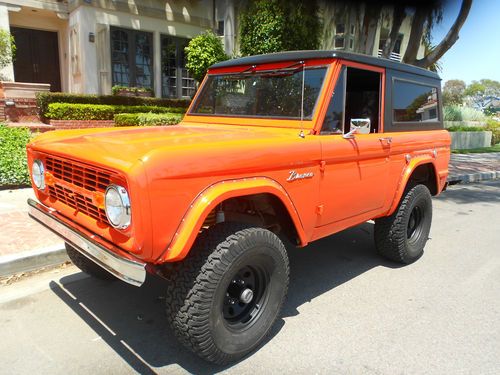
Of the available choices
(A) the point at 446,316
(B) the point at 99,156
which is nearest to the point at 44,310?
(B) the point at 99,156

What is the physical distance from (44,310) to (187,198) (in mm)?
1851

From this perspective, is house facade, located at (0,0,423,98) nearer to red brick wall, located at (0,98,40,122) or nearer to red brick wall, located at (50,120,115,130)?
red brick wall, located at (0,98,40,122)

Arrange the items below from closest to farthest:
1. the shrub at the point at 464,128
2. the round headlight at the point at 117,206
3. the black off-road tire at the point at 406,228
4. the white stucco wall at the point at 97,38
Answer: the round headlight at the point at 117,206 → the black off-road tire at the point at 406,228 → the white stucco wall at the point at 97,38 → the shrub at the point at 464,128

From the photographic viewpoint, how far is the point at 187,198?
235 centimetres

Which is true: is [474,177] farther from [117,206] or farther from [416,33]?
[117,206]

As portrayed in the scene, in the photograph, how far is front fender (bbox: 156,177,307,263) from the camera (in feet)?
7.54

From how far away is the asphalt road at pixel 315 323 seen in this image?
8.93 feet

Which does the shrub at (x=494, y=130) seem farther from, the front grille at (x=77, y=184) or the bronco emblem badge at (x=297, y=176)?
the front grille at (x=77, y=184)

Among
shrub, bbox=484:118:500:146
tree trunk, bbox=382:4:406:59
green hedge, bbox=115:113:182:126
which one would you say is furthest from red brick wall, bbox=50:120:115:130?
shrub, bbox=484:118:500:146

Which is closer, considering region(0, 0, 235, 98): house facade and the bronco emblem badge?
the bronco emblem badge

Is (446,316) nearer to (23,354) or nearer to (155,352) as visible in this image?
(155,352)

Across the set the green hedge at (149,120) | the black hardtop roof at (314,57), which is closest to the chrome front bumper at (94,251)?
the black hardtop roof at (314,57)

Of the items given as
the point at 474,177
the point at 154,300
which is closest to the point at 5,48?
the point at 154,300

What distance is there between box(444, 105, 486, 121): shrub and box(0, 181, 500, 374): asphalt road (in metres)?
15.2
